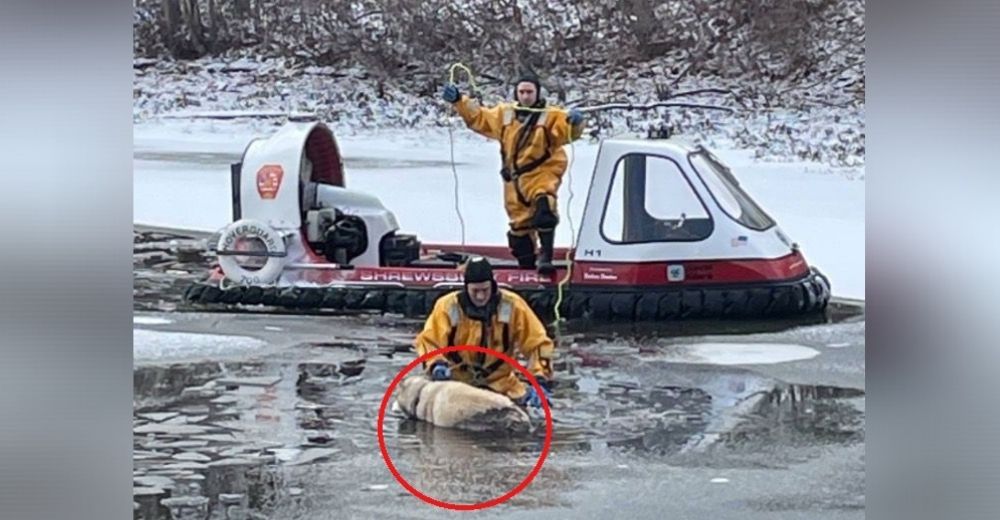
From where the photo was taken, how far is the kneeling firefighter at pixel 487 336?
2418 mm

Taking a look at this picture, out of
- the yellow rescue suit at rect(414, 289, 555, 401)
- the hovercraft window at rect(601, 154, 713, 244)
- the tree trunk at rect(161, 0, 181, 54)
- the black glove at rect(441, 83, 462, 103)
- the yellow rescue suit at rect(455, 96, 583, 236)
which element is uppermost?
the tree trunk at rect(161, 0, 181, 54)

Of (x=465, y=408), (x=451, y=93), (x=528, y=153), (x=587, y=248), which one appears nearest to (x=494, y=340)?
(x=465, y=408)

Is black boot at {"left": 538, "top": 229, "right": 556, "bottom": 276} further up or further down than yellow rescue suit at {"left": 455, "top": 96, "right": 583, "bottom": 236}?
further down

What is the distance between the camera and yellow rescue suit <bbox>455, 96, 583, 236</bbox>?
2426mm

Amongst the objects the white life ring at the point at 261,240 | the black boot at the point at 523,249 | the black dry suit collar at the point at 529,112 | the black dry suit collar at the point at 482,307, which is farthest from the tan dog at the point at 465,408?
the black dry suit collar at the point at 529,112

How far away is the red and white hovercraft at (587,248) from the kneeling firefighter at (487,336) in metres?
0.03

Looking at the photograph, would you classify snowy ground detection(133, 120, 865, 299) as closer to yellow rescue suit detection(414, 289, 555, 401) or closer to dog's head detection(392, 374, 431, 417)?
yellow rescue suit detection(414, 289, 555, 401)

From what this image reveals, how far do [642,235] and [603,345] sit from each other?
24 centimetres

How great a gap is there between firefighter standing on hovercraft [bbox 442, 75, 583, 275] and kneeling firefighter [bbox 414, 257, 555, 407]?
9cm

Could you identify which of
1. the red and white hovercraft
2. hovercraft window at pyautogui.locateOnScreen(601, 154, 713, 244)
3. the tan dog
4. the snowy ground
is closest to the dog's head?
the tan dog

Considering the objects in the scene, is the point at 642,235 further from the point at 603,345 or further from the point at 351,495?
the point at 351,495
